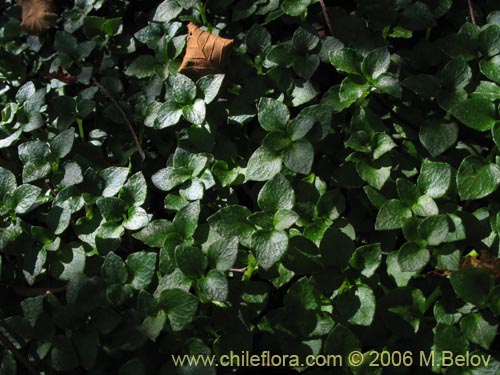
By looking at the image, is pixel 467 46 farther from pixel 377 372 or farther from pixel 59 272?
pixel 59 272

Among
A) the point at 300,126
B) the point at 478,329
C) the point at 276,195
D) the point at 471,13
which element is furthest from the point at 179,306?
the point at 471,13

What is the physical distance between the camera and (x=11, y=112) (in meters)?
1.62

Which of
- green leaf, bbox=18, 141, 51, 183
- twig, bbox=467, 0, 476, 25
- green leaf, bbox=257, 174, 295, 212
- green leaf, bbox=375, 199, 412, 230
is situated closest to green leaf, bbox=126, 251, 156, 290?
green leaf, bbox=257, 174, 295, 212

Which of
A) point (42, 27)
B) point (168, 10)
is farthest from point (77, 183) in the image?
point (42, 27)

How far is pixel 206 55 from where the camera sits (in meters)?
1.56

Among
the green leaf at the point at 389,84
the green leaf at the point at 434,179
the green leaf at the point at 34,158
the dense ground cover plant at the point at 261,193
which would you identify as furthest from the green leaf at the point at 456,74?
the green leaf at the point at 34,158

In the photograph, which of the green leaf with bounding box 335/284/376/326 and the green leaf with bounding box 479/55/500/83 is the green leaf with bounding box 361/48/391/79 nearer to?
the green leaf with bounding box 479/55/500/83

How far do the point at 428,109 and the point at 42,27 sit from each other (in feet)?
3.64

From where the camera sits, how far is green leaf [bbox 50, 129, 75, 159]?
1.49 m

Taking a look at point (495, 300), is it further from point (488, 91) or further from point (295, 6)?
point (295, 6)

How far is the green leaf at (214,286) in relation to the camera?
1.19 meters

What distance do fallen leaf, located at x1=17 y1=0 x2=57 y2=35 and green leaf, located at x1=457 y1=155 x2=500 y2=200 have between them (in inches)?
48.5

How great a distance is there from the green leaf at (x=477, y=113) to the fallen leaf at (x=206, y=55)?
557 millimetres

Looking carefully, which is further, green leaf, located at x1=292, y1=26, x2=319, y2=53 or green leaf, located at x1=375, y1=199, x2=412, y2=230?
green leaf, located at x1=292, y1=26, x2=319, y2=53
